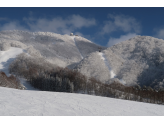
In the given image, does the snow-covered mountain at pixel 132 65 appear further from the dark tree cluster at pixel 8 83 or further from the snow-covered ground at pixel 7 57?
the dark tree cluster at pixel 8 83

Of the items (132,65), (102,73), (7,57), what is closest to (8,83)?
(102,73)

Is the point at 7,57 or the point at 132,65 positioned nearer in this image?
the point at 132,65

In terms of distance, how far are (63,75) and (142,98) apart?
24652 millimetres

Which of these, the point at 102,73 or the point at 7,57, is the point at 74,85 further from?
the point at 7,57

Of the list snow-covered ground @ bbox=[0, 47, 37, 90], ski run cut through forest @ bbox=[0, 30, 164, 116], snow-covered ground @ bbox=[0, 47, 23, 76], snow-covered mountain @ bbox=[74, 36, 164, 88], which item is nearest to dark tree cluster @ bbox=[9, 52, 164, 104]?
ski run cut through forest @ bbox=[0, 30, 164, 116]

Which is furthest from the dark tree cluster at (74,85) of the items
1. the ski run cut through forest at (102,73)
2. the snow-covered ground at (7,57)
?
the snow-covered ground at (7,57)

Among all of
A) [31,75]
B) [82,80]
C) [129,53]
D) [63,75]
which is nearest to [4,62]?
[31,75]

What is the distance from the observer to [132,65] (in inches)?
2453

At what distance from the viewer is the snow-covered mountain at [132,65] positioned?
5548 cm

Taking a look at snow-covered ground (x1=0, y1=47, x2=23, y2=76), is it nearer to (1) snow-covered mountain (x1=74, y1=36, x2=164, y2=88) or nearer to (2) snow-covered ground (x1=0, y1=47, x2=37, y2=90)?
(2) snow-covered ground (x1=0, y1=47, x2=37, y2=90)

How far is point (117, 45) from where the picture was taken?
280 feet

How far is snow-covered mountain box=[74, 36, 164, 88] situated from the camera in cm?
5548

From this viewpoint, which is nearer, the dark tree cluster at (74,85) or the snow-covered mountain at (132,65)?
the dark tree cluster at (74,85)
